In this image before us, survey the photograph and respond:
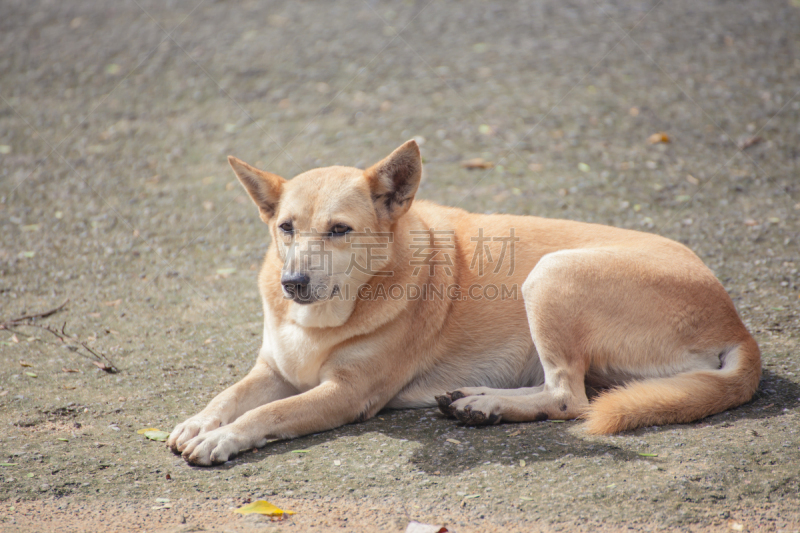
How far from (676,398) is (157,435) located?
2.97 m

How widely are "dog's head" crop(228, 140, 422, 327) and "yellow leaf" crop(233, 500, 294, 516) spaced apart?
3.64ft

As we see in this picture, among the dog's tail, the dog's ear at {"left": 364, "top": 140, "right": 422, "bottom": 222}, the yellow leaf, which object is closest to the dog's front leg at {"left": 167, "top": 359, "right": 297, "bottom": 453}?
the yellow leaf

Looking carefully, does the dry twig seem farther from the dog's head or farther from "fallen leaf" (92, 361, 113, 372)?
the dog's head

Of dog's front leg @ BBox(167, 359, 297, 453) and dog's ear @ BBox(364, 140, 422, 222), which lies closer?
dog's front leg @ BBox(167, 359, 297, 453)

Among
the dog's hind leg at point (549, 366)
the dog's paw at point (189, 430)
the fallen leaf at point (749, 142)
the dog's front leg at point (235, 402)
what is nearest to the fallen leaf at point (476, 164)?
the fallen leaf at point (749, 142)

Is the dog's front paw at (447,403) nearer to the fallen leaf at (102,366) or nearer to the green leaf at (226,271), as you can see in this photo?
the fallen leaf at (102,366)

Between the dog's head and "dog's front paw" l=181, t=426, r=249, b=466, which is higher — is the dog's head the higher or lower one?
the higher one

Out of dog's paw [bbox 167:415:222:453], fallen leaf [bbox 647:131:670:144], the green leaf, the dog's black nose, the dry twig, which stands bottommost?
dog's paw [bbox 167:415:222:453]

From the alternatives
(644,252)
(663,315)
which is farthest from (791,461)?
(644,252)

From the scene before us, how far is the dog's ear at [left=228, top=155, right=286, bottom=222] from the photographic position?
4.13 metres

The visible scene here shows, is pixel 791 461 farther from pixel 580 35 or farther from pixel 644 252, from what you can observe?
pixel 580 35

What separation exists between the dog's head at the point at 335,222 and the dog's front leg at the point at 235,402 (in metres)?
0.50

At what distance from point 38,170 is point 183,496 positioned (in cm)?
660

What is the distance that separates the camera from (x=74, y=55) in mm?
10852
